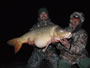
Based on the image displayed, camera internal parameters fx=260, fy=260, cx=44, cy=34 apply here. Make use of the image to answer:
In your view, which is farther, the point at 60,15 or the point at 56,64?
the point at 60,15

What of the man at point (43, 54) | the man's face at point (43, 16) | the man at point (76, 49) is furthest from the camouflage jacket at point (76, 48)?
the man's face at point (43, 16)

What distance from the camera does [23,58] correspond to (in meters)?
9.64

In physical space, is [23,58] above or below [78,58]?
below

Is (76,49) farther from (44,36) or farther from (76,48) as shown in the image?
(44,36)

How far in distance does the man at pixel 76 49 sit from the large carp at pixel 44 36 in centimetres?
53

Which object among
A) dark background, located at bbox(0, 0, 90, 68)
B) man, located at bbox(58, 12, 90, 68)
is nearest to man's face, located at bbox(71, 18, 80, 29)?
man, located at bbox(58, 12, 90, 68)

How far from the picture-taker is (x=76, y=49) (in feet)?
18.1

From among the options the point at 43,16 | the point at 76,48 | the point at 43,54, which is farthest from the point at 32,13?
the point at 76,48

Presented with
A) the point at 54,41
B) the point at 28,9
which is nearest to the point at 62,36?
the point at 54,41

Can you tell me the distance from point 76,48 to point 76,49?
0.07ft

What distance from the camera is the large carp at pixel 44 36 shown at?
5133 mm

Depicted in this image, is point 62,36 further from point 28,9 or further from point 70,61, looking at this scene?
point 28,9

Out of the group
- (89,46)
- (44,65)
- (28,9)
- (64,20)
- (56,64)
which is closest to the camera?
(56,64)

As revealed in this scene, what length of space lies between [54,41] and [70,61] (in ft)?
2.48
